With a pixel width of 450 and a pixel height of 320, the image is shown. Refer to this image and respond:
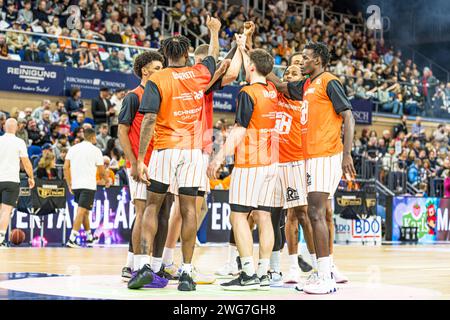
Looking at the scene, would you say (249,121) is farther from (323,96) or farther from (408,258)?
(408,258)

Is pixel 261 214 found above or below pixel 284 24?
below

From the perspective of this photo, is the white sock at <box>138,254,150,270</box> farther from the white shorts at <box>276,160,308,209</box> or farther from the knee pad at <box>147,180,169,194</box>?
the white shorts at <box>276,160,308,209</box>

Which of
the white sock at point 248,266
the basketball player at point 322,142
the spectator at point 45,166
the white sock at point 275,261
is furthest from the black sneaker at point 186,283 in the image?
the spectator at point 45,166

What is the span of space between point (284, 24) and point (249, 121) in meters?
24.0

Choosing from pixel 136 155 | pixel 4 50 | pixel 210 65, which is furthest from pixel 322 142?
pixel 4 50

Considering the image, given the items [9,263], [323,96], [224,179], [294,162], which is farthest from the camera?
[224,179]

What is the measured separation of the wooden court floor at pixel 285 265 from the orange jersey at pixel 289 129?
172 cm

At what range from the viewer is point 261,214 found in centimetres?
870

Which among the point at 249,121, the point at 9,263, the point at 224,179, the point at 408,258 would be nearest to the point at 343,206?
the point at 224,179

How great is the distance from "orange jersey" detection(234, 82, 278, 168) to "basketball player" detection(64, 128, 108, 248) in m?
8.48

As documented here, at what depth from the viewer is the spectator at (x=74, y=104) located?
21.7 meters

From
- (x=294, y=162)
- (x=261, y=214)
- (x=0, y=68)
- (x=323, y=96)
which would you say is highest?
(x=0, y=68)

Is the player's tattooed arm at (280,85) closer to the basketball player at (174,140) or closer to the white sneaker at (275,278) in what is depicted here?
the basketball player at (174,140)

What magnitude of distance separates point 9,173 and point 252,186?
27.1 feet
